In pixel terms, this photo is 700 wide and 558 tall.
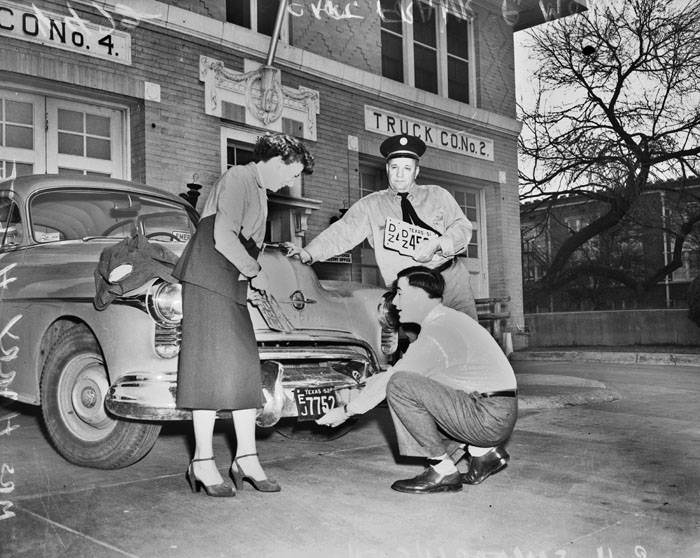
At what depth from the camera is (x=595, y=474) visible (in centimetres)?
425

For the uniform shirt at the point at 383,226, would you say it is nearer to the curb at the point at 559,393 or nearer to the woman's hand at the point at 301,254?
the woman's hand at the point at 301,254

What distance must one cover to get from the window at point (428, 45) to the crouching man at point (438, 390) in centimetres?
999

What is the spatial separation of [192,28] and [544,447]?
23.4ft

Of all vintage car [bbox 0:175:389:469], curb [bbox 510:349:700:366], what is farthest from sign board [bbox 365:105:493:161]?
vintage car [bbox 0:175:389:469]

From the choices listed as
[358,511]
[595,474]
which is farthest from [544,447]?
[358,511]

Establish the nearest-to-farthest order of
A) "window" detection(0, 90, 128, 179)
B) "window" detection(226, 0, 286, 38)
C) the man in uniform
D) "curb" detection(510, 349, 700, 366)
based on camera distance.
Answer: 1. the man in uniform
2. "window" detection(0, 90, 128, 179)
3. "window" detection(226, 0, 286, 38)
4. "curb" detection(510, 349, 700, 366)

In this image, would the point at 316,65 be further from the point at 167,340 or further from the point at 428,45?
the point at 167,340

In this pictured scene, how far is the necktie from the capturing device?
455 cm

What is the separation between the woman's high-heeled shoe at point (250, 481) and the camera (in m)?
3.70

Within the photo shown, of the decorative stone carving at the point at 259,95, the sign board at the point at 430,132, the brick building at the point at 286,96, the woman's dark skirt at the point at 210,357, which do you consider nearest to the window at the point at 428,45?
the brick building at the point at 286,96

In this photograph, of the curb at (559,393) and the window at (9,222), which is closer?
the window at (9,222)

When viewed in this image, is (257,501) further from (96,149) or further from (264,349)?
(96,149)

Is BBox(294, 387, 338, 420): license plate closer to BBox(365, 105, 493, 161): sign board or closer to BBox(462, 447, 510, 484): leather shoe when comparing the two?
BBox(462, 447, 510, 484): leather shoe

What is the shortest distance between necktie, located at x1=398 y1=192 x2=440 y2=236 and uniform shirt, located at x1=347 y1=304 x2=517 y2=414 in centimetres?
90
